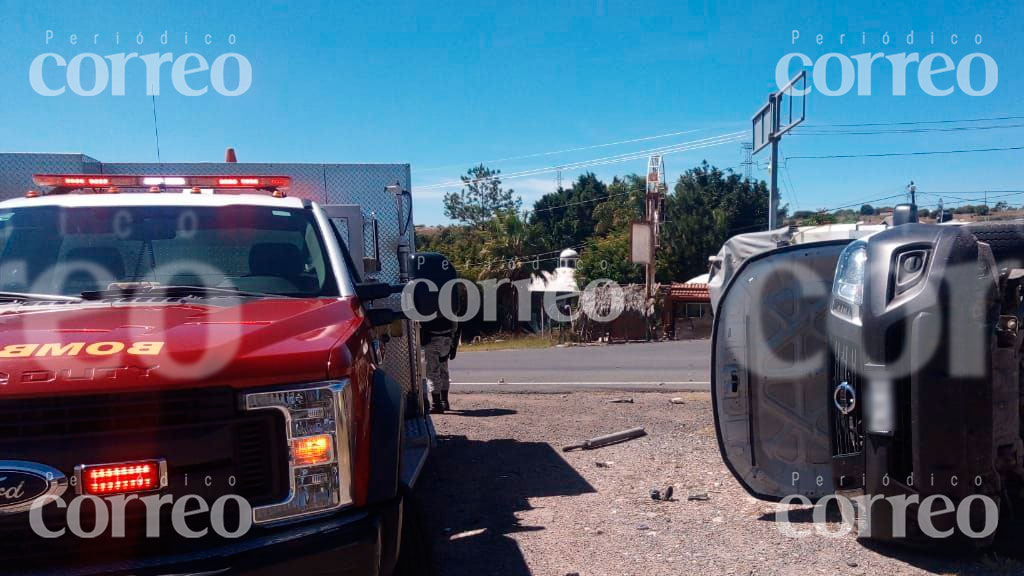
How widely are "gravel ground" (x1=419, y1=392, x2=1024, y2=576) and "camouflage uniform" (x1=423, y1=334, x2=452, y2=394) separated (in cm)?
57

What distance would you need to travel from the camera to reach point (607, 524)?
202 inches

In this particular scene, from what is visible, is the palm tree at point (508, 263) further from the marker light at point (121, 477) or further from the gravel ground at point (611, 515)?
the marker light at point (121, 477)

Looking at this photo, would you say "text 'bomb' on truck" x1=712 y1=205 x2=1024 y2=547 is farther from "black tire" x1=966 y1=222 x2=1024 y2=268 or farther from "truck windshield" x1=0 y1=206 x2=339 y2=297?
"truck windshield" x1=0 y1=206 x2=339 y2=297

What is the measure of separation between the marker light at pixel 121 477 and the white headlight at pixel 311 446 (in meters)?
0.36

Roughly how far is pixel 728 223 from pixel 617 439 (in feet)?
122

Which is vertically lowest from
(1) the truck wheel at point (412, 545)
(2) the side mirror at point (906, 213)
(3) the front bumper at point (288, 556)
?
(1) the truck wheel at point (412, 545)

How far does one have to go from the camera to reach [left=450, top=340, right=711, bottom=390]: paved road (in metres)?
12.7

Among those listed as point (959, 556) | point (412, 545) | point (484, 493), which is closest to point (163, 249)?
point (412, 545)

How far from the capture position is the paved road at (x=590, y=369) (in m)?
12.7

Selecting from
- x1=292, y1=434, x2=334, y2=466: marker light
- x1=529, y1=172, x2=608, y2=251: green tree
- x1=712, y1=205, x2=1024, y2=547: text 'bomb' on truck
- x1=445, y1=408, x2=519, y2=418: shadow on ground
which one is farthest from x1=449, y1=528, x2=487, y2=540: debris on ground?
x1=529, y1=172, x2=608, y2=251: green tree

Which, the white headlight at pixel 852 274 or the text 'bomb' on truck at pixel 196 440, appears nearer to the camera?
the text 'bomb' on truck at pixel 196 440

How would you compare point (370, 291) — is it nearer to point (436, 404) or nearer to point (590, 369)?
point (436, 404)

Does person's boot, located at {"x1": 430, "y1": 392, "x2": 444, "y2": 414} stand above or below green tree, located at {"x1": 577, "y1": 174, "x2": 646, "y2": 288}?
below

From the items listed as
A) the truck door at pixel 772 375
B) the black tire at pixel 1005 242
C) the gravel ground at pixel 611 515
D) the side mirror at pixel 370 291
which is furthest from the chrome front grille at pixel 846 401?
the side mirror at pixel 370 291
